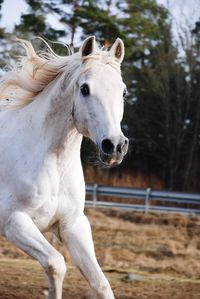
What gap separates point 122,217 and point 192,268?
6.28 metres

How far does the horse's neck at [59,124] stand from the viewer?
5.04m

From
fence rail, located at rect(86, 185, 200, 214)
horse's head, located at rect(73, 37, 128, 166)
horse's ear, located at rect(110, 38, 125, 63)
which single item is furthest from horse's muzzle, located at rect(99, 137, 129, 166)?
fence rail, located at rect(86, 185, 200, 214)

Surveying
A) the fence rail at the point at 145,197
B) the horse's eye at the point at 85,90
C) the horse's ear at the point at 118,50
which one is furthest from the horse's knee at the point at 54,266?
the fence rail at the point at 145,197

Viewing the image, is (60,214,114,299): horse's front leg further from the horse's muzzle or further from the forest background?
the forest background

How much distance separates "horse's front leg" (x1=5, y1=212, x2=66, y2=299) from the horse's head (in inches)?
28.9

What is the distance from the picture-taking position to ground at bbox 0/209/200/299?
7.15 m

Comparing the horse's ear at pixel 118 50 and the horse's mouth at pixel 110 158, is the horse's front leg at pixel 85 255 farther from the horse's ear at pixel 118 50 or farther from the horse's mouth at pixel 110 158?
the horse's ear at pixel 118 50

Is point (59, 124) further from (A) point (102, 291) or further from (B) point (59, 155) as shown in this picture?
(A) point (102, 291)

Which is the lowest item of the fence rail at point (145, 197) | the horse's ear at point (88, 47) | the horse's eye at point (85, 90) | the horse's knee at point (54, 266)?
the fence rail at point (145, 197)

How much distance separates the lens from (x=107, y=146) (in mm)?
4355

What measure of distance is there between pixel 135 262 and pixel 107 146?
548 cm

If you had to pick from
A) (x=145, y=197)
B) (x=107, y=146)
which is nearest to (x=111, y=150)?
(x=107, y=146)

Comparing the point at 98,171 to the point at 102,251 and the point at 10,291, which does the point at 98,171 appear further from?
the point at 10,291

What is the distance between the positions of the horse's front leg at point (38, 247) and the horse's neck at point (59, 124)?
0.59 meters
